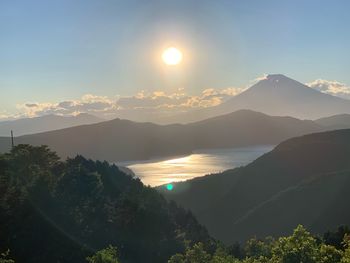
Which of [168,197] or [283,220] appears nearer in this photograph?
[283,220]

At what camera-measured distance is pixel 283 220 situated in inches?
4208

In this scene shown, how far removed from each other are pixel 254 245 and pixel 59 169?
40.4 m

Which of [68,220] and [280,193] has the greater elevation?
[68,220]

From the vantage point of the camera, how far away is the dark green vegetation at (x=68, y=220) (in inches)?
1741

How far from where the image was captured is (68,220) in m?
53.2

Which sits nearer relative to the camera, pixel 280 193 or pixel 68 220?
pixel 68 220

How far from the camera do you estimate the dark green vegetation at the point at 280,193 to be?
342ft

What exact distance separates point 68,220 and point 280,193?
270ft

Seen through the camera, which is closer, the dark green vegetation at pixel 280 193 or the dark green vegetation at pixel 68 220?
the dark green vegetation at pixel 68 220

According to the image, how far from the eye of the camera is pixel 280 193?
122 m

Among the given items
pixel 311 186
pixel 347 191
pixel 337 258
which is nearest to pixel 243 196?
pixel 311 186

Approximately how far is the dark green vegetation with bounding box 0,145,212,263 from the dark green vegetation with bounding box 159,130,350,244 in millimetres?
33016

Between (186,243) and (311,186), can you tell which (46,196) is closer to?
(186,243)

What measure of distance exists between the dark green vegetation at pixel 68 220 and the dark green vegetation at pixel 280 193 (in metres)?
33.0
